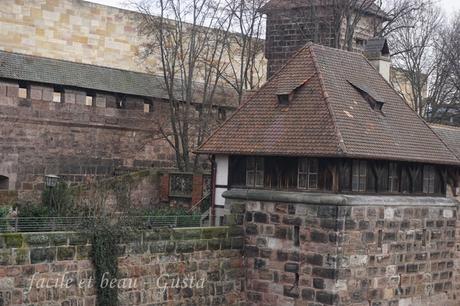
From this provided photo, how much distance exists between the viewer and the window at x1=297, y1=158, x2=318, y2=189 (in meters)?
17.8

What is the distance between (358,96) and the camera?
19453 mm

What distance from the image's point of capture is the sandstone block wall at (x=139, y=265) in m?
14.8

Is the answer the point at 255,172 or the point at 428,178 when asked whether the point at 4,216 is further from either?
the point at 428,178

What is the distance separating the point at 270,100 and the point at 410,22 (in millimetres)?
20295

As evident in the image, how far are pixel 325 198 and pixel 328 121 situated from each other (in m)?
1.65

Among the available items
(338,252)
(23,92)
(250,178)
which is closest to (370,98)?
(250,178)

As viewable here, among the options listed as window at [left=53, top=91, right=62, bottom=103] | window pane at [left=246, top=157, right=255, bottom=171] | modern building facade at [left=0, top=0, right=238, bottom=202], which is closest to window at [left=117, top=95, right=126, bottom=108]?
modern building facade at [left=0, top=0, right=238, bottom=202]

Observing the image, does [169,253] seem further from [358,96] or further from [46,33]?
[46,33]

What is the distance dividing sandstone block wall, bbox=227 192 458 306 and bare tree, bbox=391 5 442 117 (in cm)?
1930

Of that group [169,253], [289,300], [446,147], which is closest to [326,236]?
[289,300]

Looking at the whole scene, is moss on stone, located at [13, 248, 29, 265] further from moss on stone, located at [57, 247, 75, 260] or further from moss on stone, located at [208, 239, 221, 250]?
moss on stone, located at [208, 239, 221, 250]

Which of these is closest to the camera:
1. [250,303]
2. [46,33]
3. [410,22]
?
[250,303]

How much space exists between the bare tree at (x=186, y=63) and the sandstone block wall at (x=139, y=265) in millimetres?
10227

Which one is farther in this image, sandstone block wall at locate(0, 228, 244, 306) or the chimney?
the chimney
